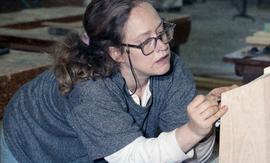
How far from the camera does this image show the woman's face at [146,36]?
1.36 metres

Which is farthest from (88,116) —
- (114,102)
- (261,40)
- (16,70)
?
(261,40)

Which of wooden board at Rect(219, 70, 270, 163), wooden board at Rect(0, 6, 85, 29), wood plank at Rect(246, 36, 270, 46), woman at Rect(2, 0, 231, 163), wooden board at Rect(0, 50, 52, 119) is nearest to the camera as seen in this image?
wooden board at Rect(219, 70, 270, 163)

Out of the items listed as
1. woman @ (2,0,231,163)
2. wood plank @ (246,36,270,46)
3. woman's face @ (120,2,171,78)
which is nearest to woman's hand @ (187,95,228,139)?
woman @ (2,0,231,163)

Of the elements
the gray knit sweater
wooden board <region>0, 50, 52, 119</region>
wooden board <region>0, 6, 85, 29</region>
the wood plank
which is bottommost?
wooden board <region>0, 6, 85, 29</region>

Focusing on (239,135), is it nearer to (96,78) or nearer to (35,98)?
(96,78)

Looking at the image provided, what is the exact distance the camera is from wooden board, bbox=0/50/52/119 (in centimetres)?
218

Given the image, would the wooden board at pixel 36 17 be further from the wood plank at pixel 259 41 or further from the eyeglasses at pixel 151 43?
the eyeglasses at pixel 151 43

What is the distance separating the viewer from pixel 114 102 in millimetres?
1393

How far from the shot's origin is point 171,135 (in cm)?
129

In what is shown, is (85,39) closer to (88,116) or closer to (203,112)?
(88,116)

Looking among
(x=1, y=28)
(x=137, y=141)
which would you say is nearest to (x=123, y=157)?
(x=137, y=141)

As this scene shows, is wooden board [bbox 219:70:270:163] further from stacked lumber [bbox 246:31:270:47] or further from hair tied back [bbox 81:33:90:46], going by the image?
stacked lumber [bbox 246:31:270:47]

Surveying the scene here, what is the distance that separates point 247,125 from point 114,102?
1.17 ft

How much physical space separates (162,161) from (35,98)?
47 cm
